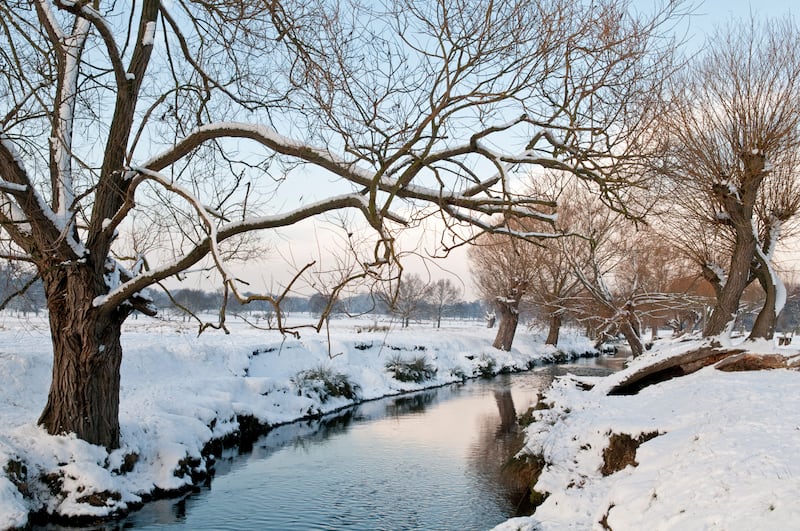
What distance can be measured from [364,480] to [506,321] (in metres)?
20.5

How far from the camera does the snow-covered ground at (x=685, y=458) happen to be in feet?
14.0

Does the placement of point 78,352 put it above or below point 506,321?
above

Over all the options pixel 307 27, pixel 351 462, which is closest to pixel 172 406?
pixel 351 462

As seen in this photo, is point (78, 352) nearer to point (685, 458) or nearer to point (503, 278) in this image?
point (685, 458)

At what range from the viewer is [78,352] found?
765 centimetres

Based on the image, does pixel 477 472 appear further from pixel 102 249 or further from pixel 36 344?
pixel 36 344

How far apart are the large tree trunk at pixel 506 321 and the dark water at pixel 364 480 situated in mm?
12873

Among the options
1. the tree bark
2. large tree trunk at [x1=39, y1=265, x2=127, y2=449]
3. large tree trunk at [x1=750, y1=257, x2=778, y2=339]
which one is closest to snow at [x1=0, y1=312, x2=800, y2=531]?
large tree trunk at [x1=39, y1=265, x2=127, y2=449]

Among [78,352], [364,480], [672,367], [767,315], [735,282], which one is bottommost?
[364,480]

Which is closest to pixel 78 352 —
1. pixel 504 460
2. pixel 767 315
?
pixel 504 460

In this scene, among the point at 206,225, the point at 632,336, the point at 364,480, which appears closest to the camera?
the point at 206,225

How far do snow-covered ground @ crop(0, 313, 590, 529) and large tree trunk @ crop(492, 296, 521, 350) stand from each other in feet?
13.4

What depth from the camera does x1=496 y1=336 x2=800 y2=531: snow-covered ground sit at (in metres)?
4.27

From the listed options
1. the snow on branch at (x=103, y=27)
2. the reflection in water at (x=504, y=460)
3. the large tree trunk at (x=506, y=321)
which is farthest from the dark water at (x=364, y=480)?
the large tree trunk at (x=506, y=321)
